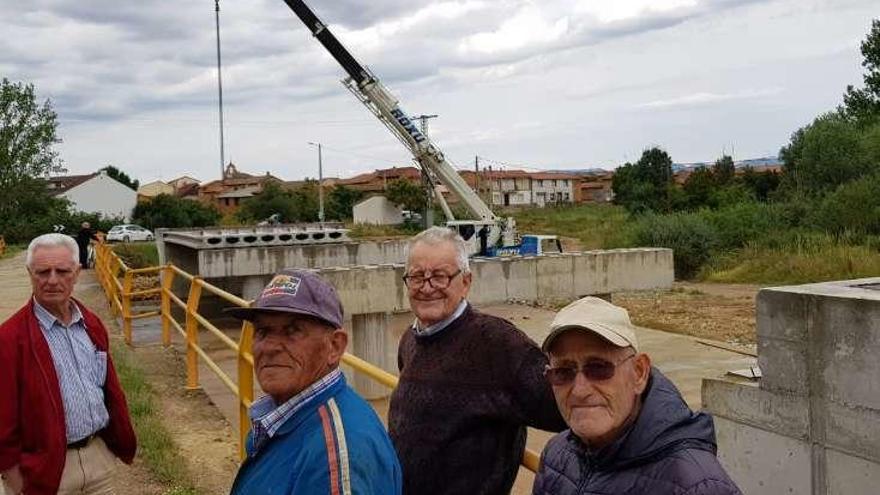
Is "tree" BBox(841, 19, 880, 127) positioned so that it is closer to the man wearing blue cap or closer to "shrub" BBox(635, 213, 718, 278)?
"shrub" BBox(635, 213, 718, 278)

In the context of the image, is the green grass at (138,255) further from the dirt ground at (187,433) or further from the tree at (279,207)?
the tree at (279,207)

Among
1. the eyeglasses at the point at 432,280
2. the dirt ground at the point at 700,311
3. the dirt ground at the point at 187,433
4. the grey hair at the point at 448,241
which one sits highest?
the grey hair at the point at 448,241

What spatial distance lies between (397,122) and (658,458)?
764 inches

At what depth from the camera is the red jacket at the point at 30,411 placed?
3.47 m

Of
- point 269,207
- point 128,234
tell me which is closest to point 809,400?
point 128,234

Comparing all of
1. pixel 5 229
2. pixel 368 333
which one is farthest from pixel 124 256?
pixel 5 229

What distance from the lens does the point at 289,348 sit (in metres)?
1.98

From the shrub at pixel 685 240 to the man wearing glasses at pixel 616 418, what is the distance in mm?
25704

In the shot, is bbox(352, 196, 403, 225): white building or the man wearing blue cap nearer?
the man wearing blue cap

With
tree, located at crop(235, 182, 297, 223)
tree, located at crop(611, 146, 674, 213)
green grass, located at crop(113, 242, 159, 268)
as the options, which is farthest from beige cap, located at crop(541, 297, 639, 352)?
tree, located at crop(611, 146, 674, 213)

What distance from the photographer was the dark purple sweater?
2475 mm

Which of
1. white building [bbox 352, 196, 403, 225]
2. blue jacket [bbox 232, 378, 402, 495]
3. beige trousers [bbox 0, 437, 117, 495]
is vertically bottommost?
beige trousers [bbox 0, 437, 117, 495]

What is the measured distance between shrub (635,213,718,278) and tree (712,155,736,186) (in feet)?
113

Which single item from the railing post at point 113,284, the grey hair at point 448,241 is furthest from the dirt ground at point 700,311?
the grey hair at point 448,241
